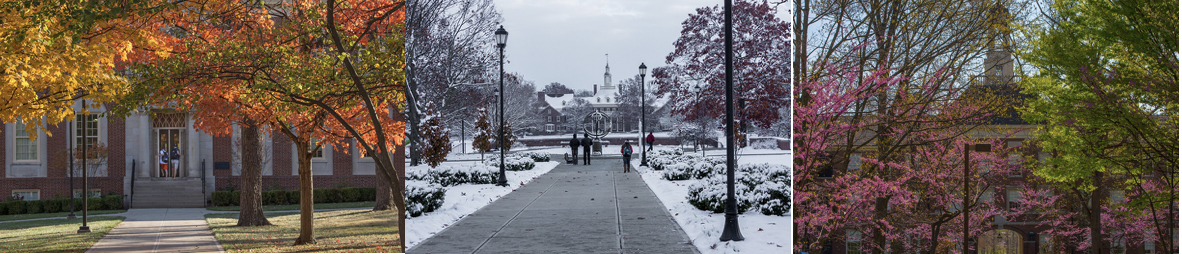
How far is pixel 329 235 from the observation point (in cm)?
794

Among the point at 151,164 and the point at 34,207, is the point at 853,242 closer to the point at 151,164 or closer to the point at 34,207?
the point at 151,164

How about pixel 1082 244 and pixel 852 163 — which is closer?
pixel 1082 244

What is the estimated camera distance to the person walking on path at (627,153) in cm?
709

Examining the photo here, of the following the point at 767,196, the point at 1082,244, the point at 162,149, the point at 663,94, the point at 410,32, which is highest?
the point at 410,32

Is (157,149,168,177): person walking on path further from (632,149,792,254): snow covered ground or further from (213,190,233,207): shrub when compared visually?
(632,149,792,254): snow covered ground

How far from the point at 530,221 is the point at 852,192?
3453mm

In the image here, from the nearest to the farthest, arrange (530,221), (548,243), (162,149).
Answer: (548,243)
(530,221)
(162,149)

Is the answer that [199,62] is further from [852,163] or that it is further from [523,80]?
[852,163]

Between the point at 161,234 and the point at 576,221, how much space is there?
19.5 ft

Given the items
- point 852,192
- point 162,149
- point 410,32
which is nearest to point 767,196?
point 852,192

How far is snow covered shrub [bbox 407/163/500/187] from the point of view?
21.5 ft

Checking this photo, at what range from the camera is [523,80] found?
7.00m

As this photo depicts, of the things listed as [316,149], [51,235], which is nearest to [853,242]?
[316,149]

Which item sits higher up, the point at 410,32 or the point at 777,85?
the point at 410,32
